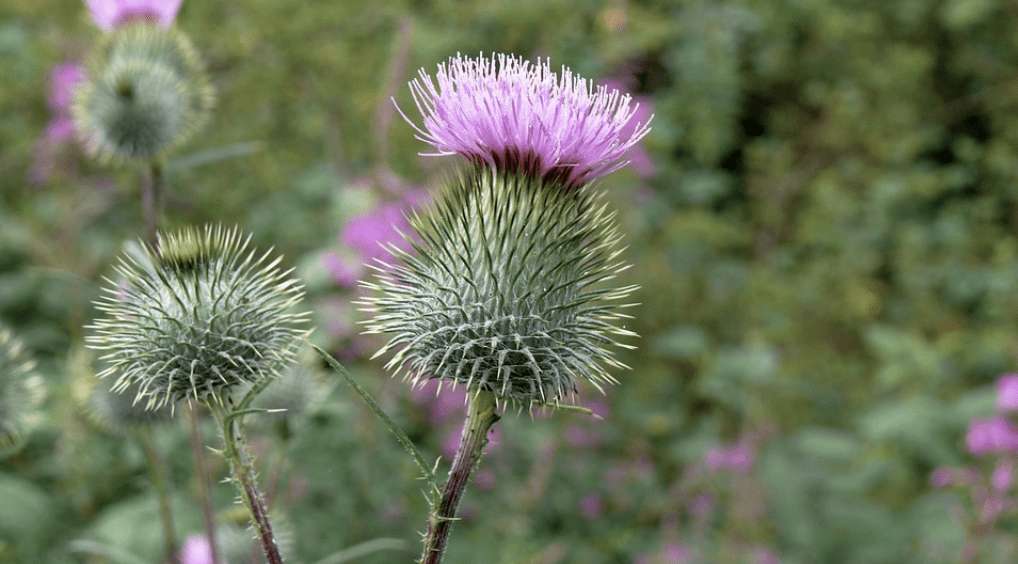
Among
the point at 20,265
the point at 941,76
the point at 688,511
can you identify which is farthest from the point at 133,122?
the point at 941,76

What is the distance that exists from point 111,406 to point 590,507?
2.79 m

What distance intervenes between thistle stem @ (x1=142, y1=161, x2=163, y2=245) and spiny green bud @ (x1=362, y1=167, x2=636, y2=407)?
1.20 meters

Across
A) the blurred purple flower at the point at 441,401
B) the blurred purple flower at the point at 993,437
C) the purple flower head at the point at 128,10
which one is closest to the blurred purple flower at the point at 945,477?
the blurred purple flower at the point at 993,437

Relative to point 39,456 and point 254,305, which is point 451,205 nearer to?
point 254,305

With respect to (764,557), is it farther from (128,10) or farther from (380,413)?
(128,10)

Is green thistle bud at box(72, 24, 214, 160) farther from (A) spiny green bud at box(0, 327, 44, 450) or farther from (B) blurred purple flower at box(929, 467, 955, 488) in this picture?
(B) blurred purple flower at box(929, 467, 955, 488)

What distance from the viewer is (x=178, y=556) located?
3.49 meters

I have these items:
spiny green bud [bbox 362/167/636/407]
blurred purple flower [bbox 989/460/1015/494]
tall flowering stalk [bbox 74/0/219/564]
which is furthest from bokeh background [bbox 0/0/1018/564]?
spiny green bud [bbox 362/167/636/407]

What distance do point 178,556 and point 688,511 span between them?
124 inches

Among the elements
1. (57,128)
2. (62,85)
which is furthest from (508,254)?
(62,85)

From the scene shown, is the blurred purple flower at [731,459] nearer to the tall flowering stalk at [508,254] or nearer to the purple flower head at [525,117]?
the tall flowering stalk at [508,254]

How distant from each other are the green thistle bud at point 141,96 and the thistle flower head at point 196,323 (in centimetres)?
119

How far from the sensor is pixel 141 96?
3.50m

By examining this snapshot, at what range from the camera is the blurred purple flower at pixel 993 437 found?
469cm
